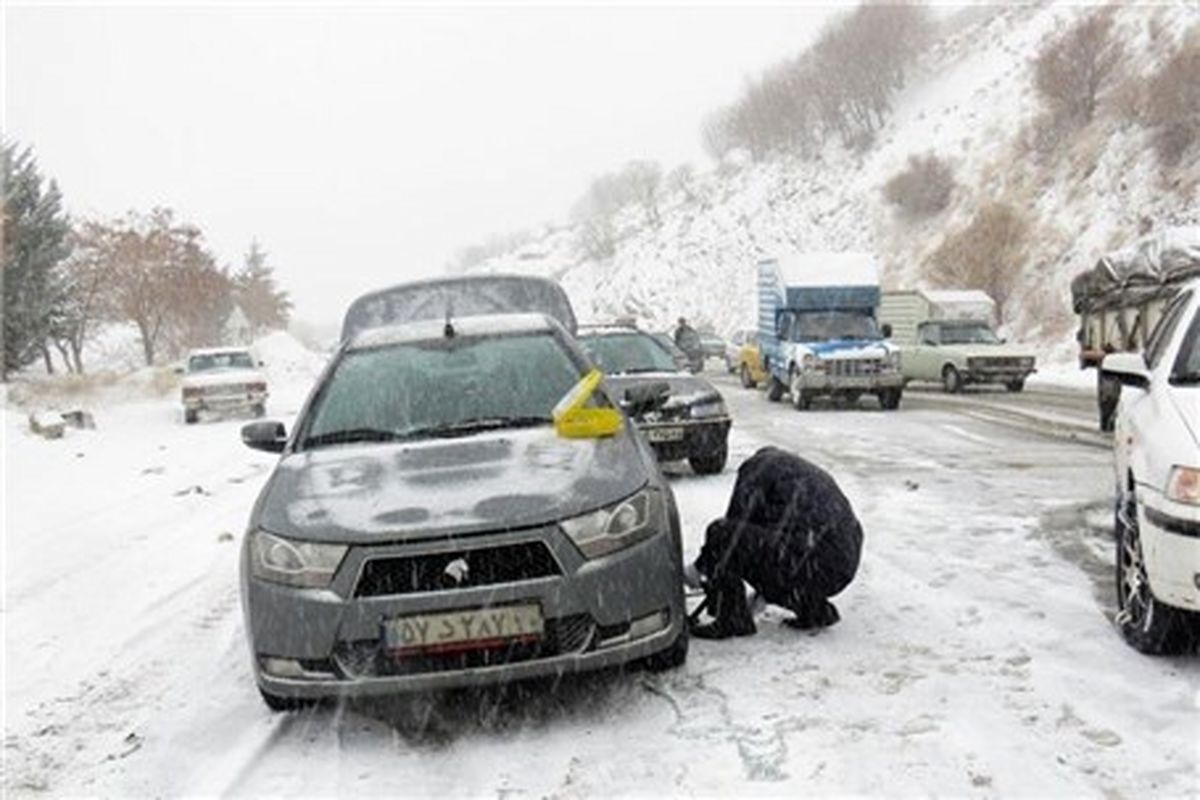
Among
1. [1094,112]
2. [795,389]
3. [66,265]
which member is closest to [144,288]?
[66,265]

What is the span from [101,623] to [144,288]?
43430 millimetres

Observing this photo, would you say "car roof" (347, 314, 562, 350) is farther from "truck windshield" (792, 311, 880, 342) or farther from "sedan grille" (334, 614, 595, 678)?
"truck windshield" (792, 311, 880, 342)

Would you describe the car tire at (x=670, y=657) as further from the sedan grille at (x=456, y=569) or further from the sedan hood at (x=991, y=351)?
the sedan hood at (x=991, y=351)

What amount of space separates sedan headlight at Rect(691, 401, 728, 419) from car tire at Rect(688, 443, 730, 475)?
336 mm

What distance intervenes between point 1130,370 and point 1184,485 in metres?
1.21

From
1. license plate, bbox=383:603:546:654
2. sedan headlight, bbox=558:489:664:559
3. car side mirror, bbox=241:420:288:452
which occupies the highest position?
car side mirror, bbox=241:420:288:452

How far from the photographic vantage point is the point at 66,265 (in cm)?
4284

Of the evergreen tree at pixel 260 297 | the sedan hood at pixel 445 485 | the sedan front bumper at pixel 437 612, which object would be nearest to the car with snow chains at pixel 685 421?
the sedan hood at pixel 445 485

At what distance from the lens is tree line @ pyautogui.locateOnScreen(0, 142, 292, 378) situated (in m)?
34.2

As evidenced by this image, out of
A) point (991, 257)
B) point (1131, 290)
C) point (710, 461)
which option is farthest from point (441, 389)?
point (991, 257)

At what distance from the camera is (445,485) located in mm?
4348

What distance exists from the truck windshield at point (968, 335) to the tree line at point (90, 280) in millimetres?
25171

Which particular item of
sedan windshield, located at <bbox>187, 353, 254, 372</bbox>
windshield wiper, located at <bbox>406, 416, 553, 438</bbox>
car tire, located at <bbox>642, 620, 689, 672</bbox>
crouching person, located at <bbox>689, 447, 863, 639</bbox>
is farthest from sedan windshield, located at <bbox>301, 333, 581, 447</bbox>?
sedan windshield, located at <bbox>187, 353, 254, 372</bbox>

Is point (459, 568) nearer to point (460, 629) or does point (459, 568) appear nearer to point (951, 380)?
point (460, 629)
